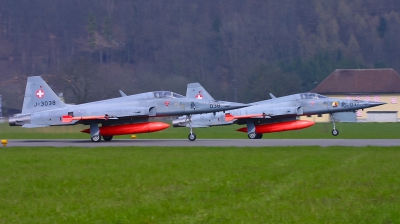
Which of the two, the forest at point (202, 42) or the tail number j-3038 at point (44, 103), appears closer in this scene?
the tail number j-3038 at point (44, 103)

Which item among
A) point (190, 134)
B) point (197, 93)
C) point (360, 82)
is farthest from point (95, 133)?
point (360, 82)

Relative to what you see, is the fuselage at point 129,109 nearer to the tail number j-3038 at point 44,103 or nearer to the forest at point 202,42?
the tail number j-3038 at point 44,103

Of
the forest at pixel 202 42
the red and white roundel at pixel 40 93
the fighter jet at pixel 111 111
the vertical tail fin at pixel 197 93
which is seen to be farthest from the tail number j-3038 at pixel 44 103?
the forest at pixel 202 42

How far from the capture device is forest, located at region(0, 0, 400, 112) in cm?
5278

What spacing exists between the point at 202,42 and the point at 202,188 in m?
54.2

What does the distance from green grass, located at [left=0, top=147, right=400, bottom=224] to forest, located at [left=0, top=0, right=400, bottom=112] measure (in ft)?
105

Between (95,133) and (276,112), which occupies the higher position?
(276,112)

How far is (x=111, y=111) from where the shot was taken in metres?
24.3

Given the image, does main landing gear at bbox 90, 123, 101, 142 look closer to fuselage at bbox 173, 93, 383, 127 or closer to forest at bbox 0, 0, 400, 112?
fuselage at bbox 173, 93, 383, 127

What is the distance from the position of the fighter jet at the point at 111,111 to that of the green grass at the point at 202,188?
27.4 feet

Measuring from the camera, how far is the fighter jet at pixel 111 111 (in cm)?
2419

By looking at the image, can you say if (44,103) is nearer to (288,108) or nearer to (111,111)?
(111,111)

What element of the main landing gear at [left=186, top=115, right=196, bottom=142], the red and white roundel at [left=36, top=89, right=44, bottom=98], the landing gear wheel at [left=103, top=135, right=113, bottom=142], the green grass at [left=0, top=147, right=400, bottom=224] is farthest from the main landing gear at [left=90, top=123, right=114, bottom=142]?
the green grass at [left=0, top=147, right=400, bottom=224]

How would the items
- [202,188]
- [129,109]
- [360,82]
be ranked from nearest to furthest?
[202,188], [129,109], [360,82]
